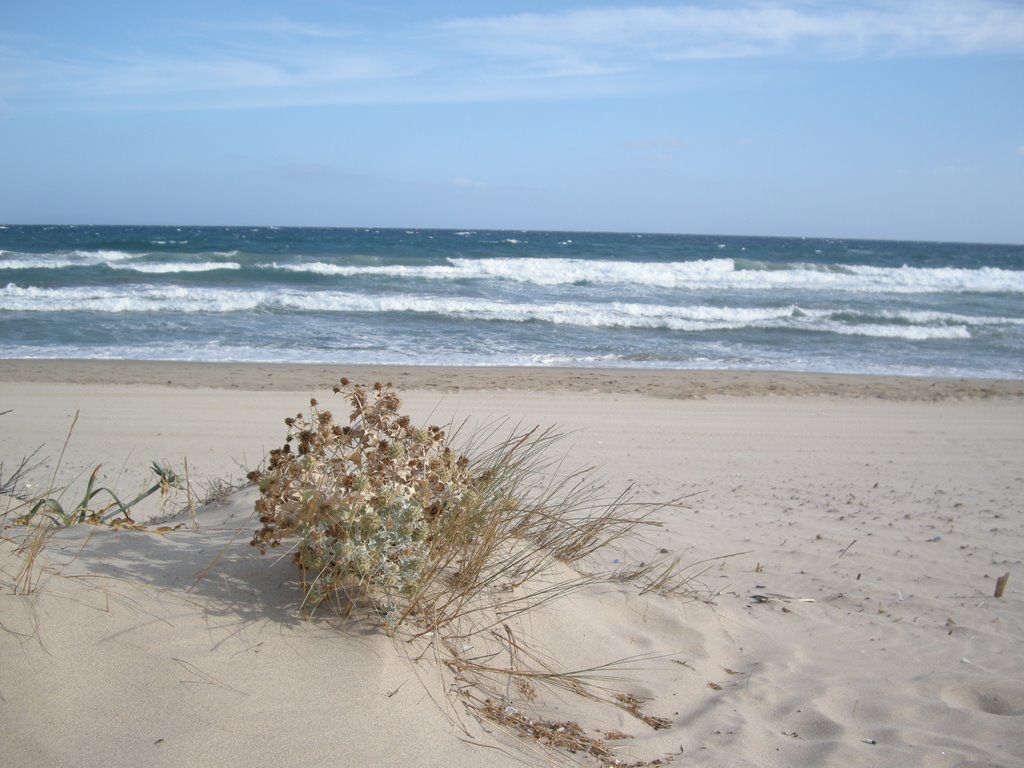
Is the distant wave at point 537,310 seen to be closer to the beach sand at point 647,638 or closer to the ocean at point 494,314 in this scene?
the ocean at point 494,314

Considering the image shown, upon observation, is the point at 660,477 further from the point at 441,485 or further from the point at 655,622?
the point at 441,485

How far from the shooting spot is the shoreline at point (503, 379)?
37.6 feet

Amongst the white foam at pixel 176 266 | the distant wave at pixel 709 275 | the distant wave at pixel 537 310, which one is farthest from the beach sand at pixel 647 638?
the distant wave at pixel 709 275

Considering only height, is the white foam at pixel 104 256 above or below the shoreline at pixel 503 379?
above

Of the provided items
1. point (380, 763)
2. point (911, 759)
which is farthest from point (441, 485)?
point (911, 759)

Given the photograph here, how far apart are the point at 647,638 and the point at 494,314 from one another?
1791cm

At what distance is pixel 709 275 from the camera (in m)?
36.5

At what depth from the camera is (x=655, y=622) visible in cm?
362

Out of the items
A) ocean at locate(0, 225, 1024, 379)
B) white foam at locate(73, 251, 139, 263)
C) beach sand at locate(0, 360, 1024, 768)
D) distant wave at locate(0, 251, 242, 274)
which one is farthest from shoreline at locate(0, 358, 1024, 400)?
white foam at locate(73, 251, 139, 263)

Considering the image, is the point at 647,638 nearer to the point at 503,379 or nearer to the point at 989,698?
the point at 989,698

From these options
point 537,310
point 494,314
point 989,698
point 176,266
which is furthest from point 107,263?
point 989,698

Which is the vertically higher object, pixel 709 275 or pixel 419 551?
pixel 709 275

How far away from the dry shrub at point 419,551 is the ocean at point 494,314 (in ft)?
37.2

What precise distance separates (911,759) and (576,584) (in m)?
1.34
